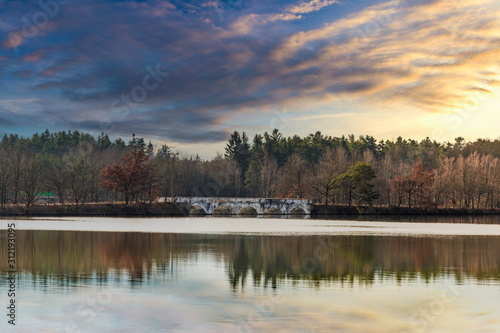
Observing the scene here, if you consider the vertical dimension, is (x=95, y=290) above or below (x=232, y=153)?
below

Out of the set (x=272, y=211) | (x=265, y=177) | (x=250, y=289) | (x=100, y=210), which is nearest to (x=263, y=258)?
(x=250, y=289)

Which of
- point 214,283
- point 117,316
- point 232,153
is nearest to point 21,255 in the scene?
point 214,283

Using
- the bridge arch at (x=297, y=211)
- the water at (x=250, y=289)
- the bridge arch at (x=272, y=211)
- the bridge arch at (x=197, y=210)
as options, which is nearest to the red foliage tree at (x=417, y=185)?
the bridge arch at (x=297, y=211)

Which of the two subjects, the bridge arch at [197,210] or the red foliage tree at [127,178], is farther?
the bridge arch at [197,210]

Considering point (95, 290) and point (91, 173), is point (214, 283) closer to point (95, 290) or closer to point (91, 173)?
point (95, 290)

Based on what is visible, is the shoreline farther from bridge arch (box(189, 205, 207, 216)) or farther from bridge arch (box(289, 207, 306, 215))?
bridge arch (box(189, 205, 207, 216))

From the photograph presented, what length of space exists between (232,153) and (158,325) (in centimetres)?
14952

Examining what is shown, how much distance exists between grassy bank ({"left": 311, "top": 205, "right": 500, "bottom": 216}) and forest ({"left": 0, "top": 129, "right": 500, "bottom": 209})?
155cm

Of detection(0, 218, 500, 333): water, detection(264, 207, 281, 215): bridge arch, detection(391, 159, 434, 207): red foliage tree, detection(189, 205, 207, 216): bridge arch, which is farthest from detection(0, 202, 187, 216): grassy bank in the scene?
detection(0, 218, 500, 333): water

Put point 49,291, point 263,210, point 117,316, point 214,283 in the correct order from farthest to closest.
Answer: point 263,210 < point 214,283 < point 49,291 < point 117,316

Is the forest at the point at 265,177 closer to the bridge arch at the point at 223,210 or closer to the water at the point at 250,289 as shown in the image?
the bridge arch at the point at 223,210

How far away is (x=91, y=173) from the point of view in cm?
11150

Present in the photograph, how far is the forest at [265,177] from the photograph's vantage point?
3937 inches

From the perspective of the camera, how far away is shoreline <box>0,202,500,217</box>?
87.5m
